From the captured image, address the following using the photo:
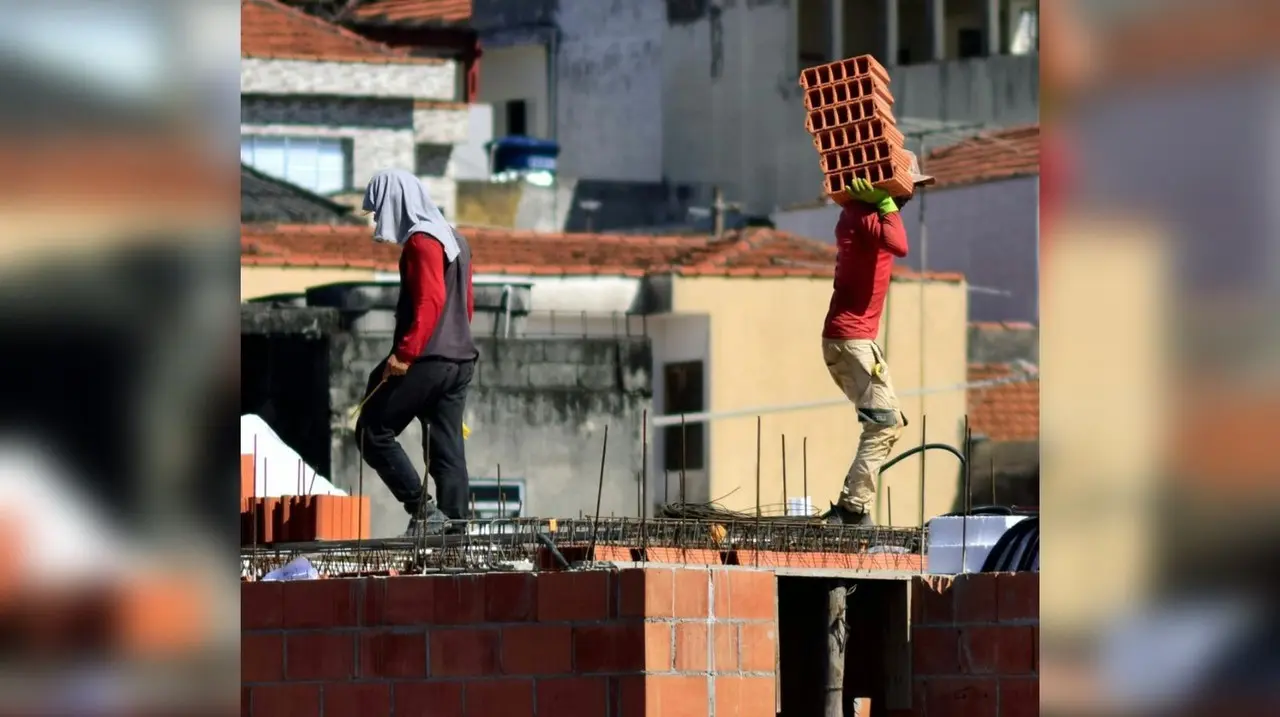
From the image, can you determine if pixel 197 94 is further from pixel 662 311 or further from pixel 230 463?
pixel 662 311

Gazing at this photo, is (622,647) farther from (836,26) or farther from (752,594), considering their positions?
(836,26)

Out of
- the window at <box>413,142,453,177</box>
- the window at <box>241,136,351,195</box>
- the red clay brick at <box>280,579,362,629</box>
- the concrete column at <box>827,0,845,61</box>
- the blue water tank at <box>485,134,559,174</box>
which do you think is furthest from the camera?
the concrete column at <box>827,0,845,61</box>

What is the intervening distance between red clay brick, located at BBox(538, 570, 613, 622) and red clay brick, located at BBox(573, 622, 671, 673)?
4cm

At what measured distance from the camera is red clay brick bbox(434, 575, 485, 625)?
5508mm

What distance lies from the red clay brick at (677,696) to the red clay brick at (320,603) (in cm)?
86

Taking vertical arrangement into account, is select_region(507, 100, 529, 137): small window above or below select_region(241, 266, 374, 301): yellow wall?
above

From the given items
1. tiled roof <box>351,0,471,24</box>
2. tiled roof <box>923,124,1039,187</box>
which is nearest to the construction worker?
tiled roof <box>923,124,1039,187</box>

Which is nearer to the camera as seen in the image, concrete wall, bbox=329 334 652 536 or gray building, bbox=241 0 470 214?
concrete wall, bbox=329 334 652 536

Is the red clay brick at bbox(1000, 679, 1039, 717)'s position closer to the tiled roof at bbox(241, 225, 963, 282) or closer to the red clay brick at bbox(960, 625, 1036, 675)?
the red clay brick at bbox(960, 625, 1036, 675)

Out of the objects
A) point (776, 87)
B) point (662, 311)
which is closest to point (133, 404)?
point (662, 311)

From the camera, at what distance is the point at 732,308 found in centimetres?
2589

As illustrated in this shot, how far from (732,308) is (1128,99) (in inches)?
926

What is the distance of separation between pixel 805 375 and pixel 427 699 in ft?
69.0

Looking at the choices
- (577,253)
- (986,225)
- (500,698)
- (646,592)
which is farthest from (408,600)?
(986,225)
